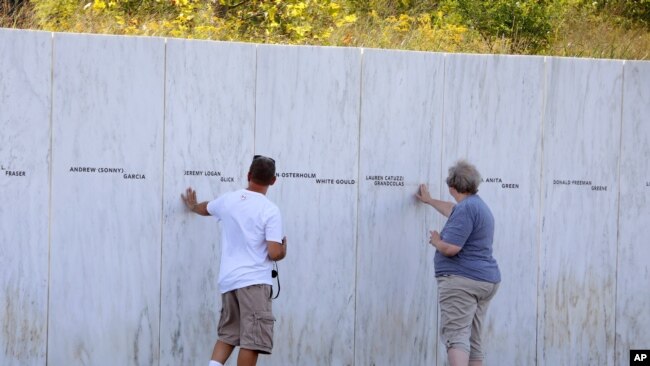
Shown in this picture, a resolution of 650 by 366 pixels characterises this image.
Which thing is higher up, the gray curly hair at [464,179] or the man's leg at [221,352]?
the gray curly hair at [464,179]

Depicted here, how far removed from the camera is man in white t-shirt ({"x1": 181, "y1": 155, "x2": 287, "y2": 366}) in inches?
290

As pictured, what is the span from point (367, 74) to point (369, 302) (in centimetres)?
202

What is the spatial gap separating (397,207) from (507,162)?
113 centimetres

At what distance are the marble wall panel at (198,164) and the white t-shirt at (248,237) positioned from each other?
1.07 m

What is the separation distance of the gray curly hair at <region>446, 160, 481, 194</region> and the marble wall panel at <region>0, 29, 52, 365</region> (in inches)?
129

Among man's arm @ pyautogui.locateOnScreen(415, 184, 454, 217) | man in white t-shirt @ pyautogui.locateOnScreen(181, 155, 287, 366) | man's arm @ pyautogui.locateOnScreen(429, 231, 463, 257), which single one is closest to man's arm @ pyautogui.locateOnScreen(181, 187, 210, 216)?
man in white t-shirt @ pyautogui.locateOnScreen(181, 155, 287, 366)

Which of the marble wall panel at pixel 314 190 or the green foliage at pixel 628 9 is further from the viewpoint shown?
the green foliage at pixel 628 9

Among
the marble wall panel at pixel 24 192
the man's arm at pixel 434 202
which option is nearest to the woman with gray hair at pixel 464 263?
the man's arm at pixel 434 202

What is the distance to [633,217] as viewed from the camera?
9.56 meters

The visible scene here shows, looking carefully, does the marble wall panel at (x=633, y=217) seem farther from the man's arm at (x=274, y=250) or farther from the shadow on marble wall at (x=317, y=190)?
the man's arm at (x=274, y=250)

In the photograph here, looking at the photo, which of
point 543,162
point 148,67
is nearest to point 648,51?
point 543,162

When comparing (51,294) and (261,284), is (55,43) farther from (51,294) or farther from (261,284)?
(261,284)

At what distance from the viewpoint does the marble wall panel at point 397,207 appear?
8938 mm

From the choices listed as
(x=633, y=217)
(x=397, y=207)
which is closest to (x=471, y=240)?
(x=397, y=207)
